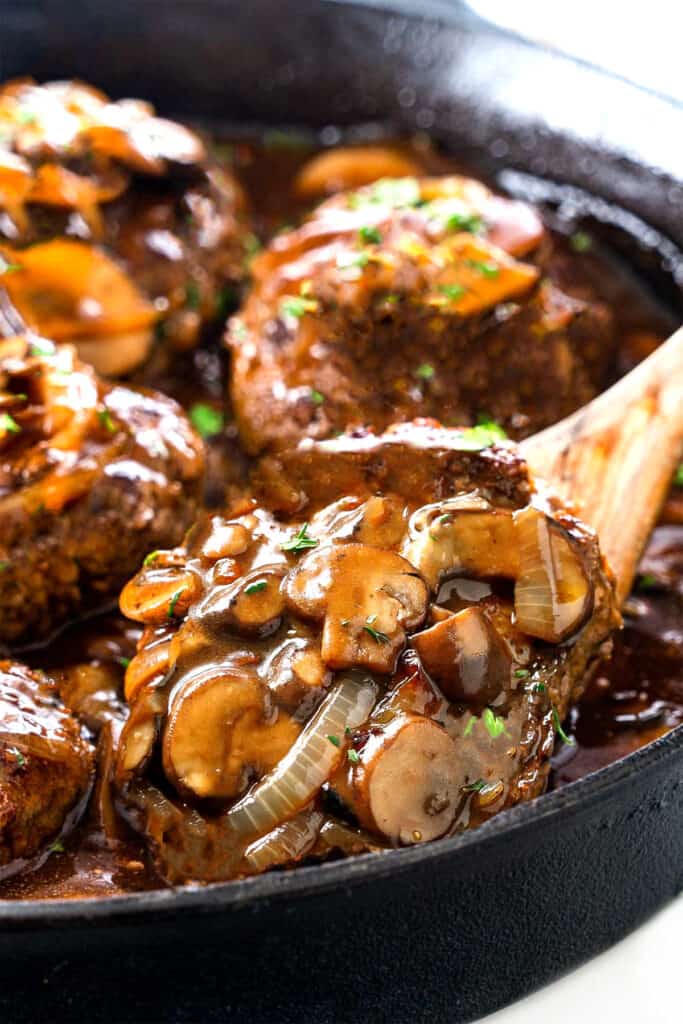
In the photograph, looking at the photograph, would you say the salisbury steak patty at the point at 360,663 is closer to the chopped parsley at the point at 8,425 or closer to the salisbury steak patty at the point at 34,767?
the salisbury steak patty at the point at 34,767

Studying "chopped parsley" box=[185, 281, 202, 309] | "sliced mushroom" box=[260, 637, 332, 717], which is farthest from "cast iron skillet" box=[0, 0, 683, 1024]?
"chopped parsley" box=[185, 281, 202, 309]

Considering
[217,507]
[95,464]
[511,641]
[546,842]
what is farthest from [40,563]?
[546,842]

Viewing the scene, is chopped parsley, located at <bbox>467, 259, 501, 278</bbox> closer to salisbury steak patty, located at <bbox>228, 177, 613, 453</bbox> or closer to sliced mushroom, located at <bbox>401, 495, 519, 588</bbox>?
salisbury steak patty, located at <bbox>228, 177, 613, 453</bbox>

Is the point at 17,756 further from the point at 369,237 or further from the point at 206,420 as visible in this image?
the point at 369,237

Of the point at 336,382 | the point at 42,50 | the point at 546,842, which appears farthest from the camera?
the point at 42,50

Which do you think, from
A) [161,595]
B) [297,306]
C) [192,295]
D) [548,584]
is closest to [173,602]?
[161,595]

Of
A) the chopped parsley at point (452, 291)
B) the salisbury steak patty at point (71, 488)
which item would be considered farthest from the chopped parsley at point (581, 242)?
the salisbury steak patty at point (71, 488)

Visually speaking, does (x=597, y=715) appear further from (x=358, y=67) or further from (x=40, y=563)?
(x=358, y=67)
